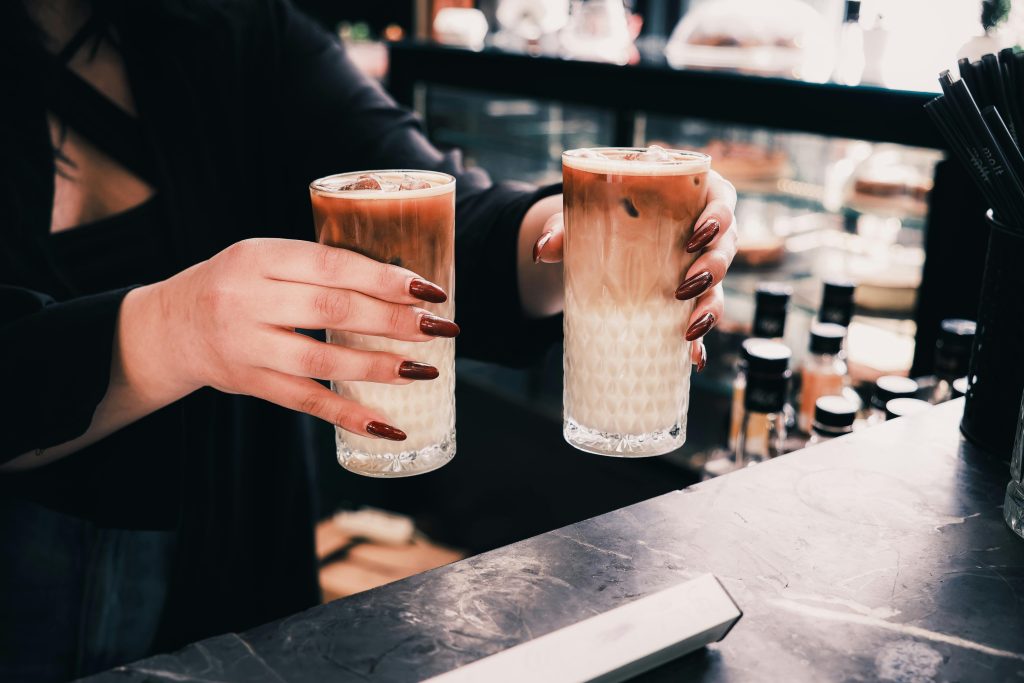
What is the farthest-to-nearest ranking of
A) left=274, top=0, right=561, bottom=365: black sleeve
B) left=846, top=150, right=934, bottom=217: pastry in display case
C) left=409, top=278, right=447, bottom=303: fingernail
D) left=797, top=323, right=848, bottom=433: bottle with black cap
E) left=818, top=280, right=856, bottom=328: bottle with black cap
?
left=846, top=150, right=934, bottom=217: pastry in display case
left=818, top=280, right=856, bottom=328: bottle with black cap
left=797, top=323, right=848, bottom=433: bottle with black cap
left=274, top=0, right=561, bottom=365: black sleeve
left=409, top=278, right=447, bottom=303: fingernail

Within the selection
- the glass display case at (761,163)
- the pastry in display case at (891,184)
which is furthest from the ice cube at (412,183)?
the pastry in display case at (891,184)

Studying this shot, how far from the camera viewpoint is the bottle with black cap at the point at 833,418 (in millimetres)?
1231

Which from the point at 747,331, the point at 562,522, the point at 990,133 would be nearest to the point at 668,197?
the point at 990,133

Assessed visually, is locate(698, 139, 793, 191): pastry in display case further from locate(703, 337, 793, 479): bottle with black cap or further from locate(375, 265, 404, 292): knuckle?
locate(375, 265, 404, 292): knuckle

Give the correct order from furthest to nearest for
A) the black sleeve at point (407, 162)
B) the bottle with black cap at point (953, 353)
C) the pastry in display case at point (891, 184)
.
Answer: the pastry in display case at point (891, 184), the bottle with black cap at point (953, 353), the black sleeve at point (407, 162)

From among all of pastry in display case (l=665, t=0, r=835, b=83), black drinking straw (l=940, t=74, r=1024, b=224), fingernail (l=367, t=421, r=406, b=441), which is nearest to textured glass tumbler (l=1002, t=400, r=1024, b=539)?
black drinking straw (l=940, t=74, r=1024, b=224)

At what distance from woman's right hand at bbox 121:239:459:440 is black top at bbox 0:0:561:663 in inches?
10.8

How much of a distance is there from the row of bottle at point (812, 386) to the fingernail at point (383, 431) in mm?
724

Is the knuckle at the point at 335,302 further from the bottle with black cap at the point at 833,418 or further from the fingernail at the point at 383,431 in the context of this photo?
the bottle with black cap at the point at 833,418

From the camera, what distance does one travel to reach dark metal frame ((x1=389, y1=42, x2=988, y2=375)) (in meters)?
1.56

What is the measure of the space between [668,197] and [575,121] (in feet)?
8.10

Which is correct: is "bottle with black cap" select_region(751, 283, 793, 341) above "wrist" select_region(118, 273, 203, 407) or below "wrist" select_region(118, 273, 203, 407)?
below

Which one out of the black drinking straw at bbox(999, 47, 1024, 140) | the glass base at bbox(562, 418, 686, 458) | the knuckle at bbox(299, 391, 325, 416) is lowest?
the glass base at bbox(562, 418, 686, 458)

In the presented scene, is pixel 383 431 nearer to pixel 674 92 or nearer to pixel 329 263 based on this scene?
pixel 329 263
